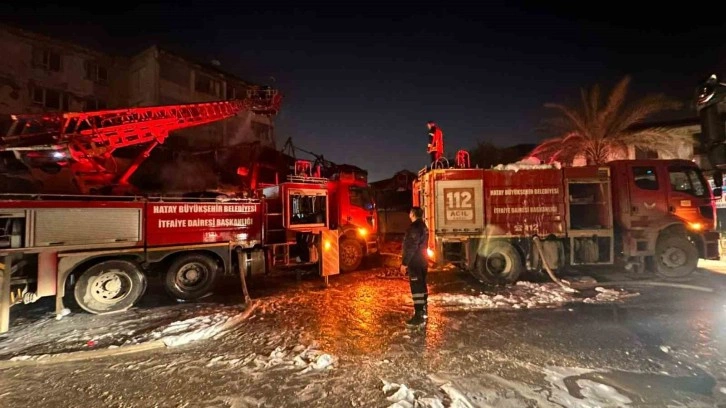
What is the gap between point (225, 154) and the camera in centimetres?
2367

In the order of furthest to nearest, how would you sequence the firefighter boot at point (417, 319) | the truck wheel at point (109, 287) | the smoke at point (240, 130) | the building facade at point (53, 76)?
the smoke at point (240, 130) < the building facade at point (53, 76) < the truck wheel at point (109, 287) < the firefighter boot at point (417, 319)

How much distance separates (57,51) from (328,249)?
26430 millimetres

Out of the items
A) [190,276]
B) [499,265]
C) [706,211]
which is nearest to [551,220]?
[499,265]

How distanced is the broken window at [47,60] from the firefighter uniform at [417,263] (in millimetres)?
28213

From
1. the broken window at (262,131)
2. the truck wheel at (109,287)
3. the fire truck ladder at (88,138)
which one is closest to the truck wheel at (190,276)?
the truck wheel at (109,287)

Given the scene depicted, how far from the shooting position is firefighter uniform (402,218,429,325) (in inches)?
219

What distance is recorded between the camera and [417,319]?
18.2 feet

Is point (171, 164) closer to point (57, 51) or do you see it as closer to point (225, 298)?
point (57, 51)

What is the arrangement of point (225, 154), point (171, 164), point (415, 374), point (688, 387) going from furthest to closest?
point (225, 154)
point (171, 164)
point (415, 374)
point (688, 387)

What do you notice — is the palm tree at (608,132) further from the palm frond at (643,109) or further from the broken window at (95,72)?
the broken window at (95,72)

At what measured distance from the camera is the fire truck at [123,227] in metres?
5.85

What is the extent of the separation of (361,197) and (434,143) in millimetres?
3100

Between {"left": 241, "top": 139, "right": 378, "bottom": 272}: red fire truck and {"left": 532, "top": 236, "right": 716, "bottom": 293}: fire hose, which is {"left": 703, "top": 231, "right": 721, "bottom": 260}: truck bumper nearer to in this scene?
{"left": 532, "top": 236, "right": 716, "bottom": 293}: fire hose

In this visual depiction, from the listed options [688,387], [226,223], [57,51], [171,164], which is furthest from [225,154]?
[688,387]
